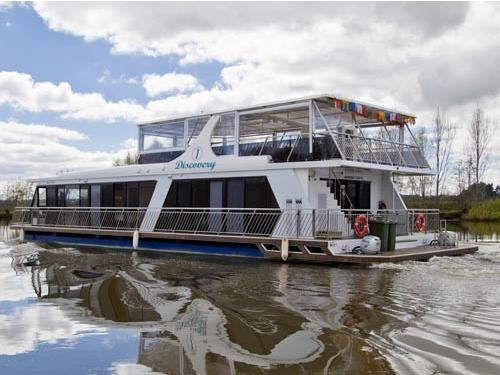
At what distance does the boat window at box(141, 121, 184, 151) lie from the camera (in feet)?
60.3

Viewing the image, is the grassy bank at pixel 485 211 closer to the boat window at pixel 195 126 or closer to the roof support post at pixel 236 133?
the boat window at pixel 195 126

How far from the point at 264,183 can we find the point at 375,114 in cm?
370

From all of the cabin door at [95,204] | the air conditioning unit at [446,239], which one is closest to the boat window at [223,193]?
the cabin door at [95,204]

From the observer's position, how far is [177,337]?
6488 millimetres

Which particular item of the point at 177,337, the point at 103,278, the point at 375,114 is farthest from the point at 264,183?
the point at 177,337

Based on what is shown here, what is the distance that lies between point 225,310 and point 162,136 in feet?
38.7

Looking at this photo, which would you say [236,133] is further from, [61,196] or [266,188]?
[61,196]

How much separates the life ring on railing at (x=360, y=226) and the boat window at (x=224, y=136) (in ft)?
15.5

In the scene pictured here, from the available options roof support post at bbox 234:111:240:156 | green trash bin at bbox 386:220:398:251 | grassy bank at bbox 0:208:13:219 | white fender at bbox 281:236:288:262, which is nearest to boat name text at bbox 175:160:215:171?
roof support post at bbox 234:111:240:156

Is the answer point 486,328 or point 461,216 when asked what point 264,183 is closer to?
point 486,328

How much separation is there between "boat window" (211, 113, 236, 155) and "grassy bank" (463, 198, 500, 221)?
2903 centimetres

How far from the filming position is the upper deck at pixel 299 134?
1430 cm

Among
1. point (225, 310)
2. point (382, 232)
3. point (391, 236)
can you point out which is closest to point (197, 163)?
point (382, 232)

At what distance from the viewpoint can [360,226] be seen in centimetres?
1348
